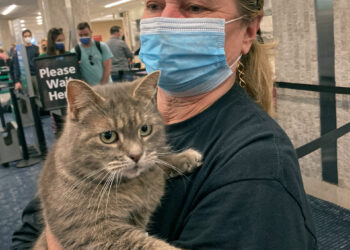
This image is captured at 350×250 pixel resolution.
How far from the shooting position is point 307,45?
3.03 meters

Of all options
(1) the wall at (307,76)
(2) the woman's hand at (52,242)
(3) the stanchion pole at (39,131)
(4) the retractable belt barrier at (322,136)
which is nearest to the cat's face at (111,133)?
(2) the woman's hand at (52,242)

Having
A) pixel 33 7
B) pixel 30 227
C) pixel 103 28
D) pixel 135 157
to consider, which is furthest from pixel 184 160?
pixel 33 7

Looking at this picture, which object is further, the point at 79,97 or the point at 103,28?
the point at 103,28

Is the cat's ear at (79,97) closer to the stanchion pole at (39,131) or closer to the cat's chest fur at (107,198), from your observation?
the cat's chest fur at (107,198)

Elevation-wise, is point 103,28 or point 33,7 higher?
point 33,7

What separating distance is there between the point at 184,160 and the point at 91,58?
4.50 meters

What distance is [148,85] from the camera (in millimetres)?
1408

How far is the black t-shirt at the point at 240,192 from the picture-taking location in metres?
0.96

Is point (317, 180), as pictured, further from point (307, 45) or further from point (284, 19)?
point (284, 19)

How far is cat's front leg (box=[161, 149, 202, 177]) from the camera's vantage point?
1.26 metres

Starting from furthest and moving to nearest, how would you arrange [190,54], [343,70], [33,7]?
[33,7], [343,70], [190,54]

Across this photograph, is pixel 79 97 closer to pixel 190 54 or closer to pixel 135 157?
pixel 135 157

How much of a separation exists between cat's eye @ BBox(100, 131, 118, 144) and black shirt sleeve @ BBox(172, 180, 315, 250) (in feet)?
1.55

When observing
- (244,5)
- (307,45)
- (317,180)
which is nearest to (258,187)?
(244,5)
